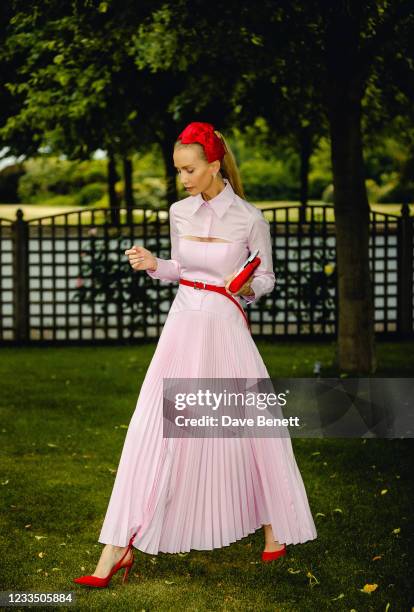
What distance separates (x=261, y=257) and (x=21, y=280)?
9758 mm

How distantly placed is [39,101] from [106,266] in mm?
A: 5002

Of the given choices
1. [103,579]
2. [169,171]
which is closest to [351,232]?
[103,579]

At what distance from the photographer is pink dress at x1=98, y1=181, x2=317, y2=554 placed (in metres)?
5.13

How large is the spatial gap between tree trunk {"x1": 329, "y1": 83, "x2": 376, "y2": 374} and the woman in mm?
6099

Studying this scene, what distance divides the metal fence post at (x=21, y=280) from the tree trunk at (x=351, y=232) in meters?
4.84

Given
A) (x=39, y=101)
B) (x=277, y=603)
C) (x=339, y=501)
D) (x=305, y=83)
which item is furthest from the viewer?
(x=39, y=101)

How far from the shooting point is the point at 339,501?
6.95 metres

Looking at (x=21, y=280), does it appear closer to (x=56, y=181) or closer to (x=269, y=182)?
(x=56, y=181)

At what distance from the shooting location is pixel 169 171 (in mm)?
25656

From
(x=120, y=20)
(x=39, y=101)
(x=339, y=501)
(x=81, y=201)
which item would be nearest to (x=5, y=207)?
(x=81, y=201)

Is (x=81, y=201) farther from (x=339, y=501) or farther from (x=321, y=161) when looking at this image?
(x=339, y=501)

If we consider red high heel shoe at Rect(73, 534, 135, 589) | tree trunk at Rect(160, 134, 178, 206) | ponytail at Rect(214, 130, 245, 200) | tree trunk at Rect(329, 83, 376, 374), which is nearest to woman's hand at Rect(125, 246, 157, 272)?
ponytail at Rect(214, 130, 245, 200)

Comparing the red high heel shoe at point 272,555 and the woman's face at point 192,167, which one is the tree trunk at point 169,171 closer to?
the red high heel shoe at point 272,555

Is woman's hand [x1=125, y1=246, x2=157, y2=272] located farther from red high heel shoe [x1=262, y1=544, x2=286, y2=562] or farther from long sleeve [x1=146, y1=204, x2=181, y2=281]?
red high heel shoe [x1=262, y1=544, x2=286, y2=562]
